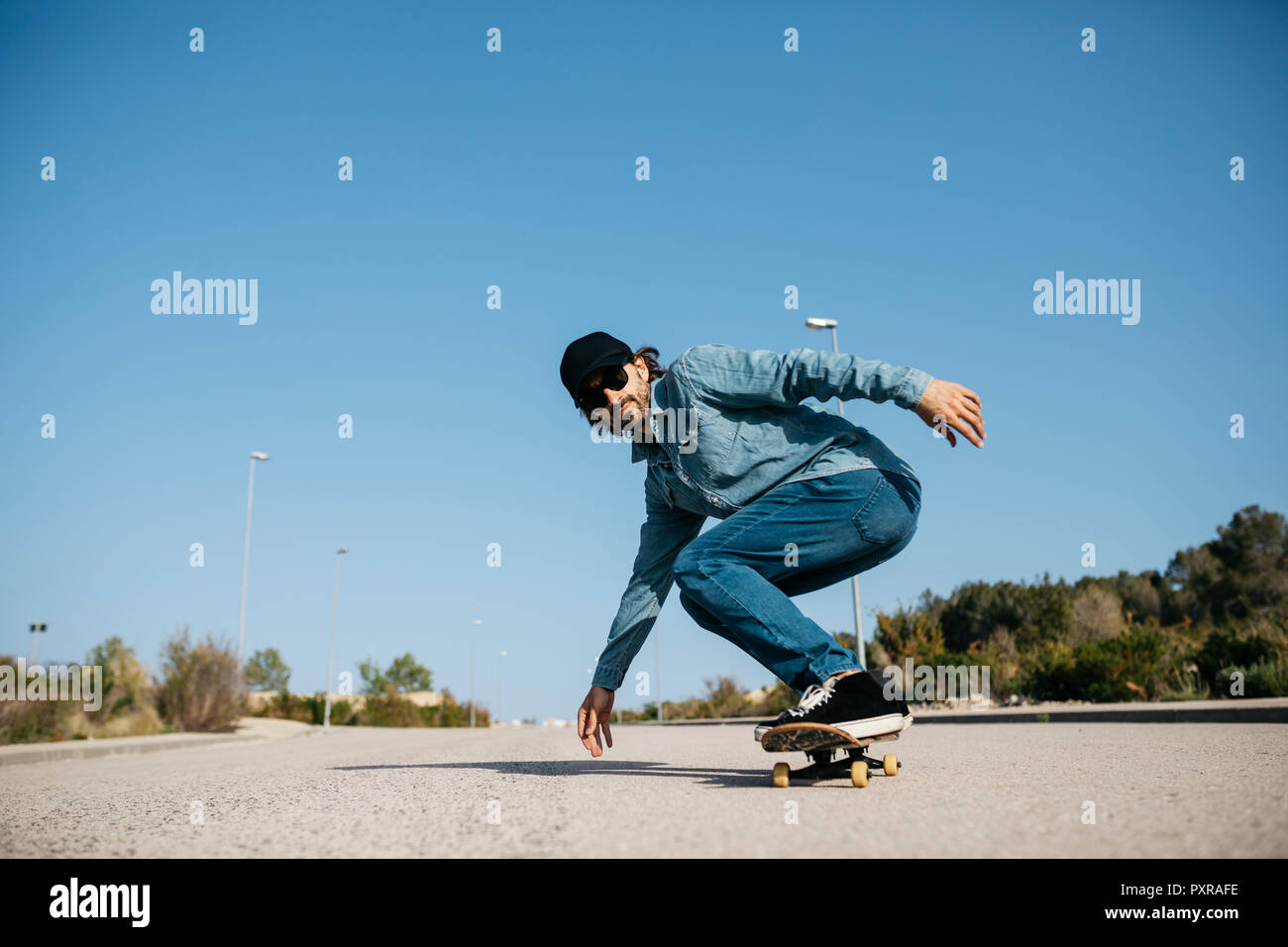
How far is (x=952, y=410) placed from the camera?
3070 mm

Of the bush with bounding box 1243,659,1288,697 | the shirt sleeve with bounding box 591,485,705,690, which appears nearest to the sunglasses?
the shirt sleeve with bounding box 591,485,705,690

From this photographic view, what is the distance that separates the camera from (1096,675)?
13320 millimetres

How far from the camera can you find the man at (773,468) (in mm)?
3174

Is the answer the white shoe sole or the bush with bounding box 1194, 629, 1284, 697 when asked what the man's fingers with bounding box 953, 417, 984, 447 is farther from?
the bush with bounding box 1194, 629, 1284, 697

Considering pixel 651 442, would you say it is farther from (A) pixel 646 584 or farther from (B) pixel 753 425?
(A) pixel 646 584

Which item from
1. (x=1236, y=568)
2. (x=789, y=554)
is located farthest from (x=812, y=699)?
(x=1236, y=568)

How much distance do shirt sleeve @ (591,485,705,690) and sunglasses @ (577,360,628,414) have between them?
25.7 inches

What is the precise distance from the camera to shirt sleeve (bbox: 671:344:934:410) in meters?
3.17

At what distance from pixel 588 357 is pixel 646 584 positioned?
1126 millimetres

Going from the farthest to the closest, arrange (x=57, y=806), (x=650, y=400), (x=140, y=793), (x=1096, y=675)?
1. (x=1096, y=675)
2. (x=140, y=793)
3. (x=650, y=400)
4. (x=57, y=806)
